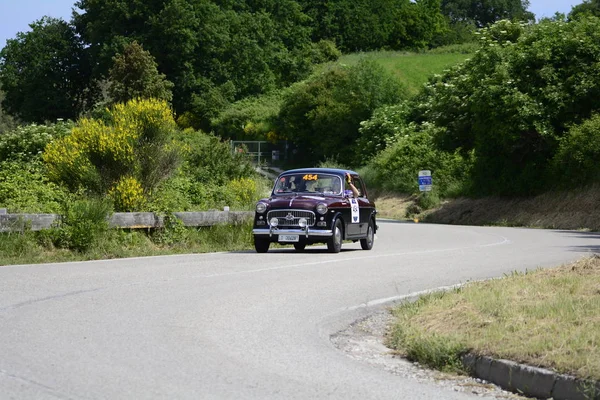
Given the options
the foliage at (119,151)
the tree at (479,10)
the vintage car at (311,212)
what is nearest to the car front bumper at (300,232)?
the vintage car at (311,212)

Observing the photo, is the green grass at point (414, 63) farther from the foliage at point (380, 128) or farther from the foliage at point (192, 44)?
the foliage at point (380, 128)

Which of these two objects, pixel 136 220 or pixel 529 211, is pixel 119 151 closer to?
pixel 136 220

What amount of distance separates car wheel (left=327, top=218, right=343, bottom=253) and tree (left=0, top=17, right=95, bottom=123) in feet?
228

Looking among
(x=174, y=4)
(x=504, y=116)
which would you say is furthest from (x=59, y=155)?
(x=174, y=4)

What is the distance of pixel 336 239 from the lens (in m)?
21.5

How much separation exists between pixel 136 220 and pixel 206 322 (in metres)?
10.7

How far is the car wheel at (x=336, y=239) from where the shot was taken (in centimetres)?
2139

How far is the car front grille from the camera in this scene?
21266 mm

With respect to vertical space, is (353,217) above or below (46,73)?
below

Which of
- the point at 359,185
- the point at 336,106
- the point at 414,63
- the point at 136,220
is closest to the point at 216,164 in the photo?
the point at 359,185

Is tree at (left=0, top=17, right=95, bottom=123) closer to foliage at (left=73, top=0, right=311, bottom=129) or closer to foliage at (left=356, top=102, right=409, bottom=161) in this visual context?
foliage at (left=73, top=0, right=311, bottom=129)

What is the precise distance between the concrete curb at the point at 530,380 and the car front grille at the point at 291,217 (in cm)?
1289

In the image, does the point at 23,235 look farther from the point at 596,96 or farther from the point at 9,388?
the point at 596,96

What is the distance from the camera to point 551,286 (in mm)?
11734
